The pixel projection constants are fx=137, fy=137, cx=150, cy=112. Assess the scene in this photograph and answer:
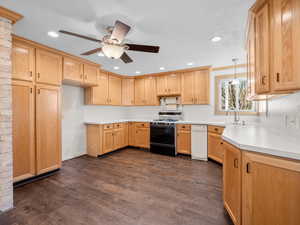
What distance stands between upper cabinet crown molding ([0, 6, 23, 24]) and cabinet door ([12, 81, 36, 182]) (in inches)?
36.2

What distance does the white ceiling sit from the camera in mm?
1520

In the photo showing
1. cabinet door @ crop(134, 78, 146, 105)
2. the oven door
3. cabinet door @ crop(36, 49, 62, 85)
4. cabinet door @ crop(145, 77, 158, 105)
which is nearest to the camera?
cabinet door @ crop(36, 49, 62, 85)

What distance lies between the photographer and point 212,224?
4.90 ft

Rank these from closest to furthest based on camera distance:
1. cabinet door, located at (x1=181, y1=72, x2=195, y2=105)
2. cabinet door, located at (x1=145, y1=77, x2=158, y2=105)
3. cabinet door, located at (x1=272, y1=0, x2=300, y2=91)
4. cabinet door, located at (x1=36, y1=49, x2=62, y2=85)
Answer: cabinet door, located at (x1=272, y1=0, x2=300, y2=91) < cabinet door, located at (x1=36, y1=49, x2=62, y2=85) < cabinet door, located at (x1=181, y1=72, x2=195, y2=105) < cabinet door, located at (x1=145, y1=77, x2=158, y2=105)

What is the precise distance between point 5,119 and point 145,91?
11.5 ft

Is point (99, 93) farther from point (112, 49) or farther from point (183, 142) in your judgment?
point (183, 142)

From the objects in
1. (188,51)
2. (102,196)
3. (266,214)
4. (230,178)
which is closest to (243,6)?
(188,51)

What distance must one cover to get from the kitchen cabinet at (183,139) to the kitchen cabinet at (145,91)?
125 centimetres

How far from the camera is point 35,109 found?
243 centimetres

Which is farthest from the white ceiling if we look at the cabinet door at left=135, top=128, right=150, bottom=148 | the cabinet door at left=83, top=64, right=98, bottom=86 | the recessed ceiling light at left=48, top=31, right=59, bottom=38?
the cabinet door at left=135, top=128, right=150, bottom=148

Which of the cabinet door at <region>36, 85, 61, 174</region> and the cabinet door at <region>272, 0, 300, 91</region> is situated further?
the cabinet door at <region>36, 85, 61, 174</region>

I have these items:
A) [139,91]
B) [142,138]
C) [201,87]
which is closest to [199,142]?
[201,87]

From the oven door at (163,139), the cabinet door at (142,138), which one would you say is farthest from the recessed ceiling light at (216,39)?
the cabinet door at (142,138)

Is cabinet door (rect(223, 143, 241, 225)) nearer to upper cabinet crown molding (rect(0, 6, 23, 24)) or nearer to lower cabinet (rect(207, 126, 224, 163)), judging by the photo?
lower cabinet (rect(207, 126, 224, 163))
